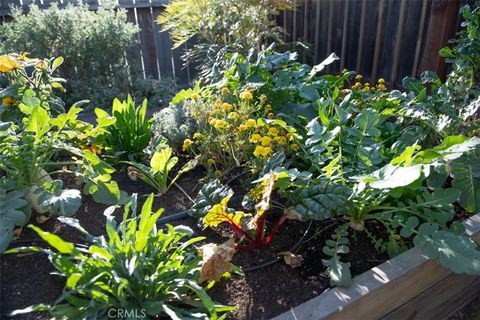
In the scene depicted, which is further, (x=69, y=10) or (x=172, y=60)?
(x=172, y=60)

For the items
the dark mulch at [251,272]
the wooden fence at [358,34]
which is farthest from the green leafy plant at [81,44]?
the dark mulch at [251,272]

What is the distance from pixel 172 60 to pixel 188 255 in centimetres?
479

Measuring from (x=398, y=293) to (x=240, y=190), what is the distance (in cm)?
88

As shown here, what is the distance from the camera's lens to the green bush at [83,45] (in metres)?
3.74

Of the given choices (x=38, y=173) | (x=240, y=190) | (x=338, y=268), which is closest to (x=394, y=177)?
(x=338, y=268)

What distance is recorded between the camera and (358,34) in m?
4.30

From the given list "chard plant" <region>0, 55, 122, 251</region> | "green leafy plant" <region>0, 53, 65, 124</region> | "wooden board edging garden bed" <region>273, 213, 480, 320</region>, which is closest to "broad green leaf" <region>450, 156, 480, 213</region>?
"wooden board edging garden bed" <region>273, 213, 480, 320</region>

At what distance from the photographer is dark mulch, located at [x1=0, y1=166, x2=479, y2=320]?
1324 millimetres

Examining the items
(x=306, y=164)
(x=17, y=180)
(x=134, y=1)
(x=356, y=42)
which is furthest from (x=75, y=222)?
(x=134, y=1)

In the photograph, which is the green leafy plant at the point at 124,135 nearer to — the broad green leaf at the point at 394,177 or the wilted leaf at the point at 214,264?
the wilted leaf at the point at 214,264

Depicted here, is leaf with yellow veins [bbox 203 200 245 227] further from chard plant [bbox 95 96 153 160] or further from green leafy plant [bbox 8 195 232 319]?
chard plant [bbox 95 96 153 160]

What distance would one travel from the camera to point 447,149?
1.31 m

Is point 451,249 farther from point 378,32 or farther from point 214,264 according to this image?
point 378,32

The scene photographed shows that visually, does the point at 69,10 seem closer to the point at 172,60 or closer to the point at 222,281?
the point at 172,60
